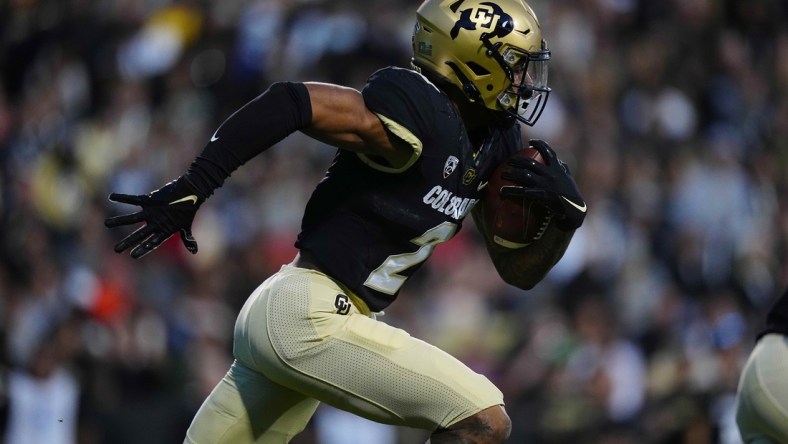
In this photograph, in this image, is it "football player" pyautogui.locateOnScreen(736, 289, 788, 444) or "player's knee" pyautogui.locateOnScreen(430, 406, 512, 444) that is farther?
"football player" pyautogui.locateOnScreen(736, 289, 788, 444)

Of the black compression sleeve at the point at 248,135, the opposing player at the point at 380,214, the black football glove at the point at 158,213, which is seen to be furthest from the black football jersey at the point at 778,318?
the black football glove at the point at 158,213

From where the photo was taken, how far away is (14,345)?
7.86m

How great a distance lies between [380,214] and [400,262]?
0.19 meters

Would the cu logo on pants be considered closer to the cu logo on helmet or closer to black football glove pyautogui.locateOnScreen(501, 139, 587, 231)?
black football glove pyautogui.locateOnScreen(501, 139, 587, 231)

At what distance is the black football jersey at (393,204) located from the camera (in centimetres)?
399

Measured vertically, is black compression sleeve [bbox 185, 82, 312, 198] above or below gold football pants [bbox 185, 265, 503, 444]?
above

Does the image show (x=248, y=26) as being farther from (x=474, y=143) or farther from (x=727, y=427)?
(x=474, y=143)

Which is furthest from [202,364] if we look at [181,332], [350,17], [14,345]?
[350,17]

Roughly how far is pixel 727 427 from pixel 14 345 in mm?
3992

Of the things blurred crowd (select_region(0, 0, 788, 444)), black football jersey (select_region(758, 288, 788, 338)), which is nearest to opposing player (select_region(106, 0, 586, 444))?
black football jersey (select_region(758, 288, 788, 338))

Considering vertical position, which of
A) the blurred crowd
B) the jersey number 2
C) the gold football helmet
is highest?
the gold football helmet

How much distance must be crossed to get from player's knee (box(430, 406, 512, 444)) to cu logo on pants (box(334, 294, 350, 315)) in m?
0.46

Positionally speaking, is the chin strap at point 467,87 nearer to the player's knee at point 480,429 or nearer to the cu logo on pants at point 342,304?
the cu logo on pants at point 342,304

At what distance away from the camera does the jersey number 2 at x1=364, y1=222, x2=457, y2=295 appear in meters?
4.14
